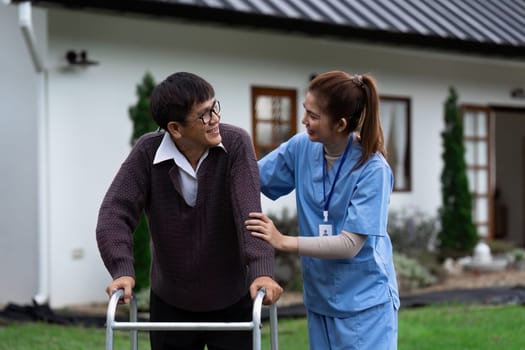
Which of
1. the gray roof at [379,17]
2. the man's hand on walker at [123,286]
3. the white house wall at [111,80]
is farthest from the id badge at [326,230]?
the white house wall at [111,80]

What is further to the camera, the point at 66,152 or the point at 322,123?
the point at 66,152

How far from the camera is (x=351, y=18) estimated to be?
1105cm

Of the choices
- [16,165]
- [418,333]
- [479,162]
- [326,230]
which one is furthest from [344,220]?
[479,162]

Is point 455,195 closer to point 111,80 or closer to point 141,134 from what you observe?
point 141,134

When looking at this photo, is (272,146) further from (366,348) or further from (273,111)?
(366,348)

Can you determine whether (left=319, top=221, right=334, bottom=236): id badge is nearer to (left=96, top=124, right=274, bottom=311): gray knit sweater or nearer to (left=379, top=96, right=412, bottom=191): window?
(left=96, top=124, right=274, bottom=311): gray knit sweater

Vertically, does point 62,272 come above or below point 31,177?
below

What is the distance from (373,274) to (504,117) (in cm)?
1543

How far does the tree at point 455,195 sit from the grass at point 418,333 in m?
3.81

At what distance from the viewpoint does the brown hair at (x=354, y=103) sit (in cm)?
357

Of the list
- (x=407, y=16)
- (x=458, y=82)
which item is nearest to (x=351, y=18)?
(x=407, y=16)

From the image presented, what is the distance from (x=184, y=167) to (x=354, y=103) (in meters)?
0.69

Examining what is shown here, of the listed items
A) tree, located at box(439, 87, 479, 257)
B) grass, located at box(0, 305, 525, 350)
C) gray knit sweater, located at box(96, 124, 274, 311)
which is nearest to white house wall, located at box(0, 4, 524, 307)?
tree, located at box(439, 87, 479, 257)

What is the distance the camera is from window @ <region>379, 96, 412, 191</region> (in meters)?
12.5
